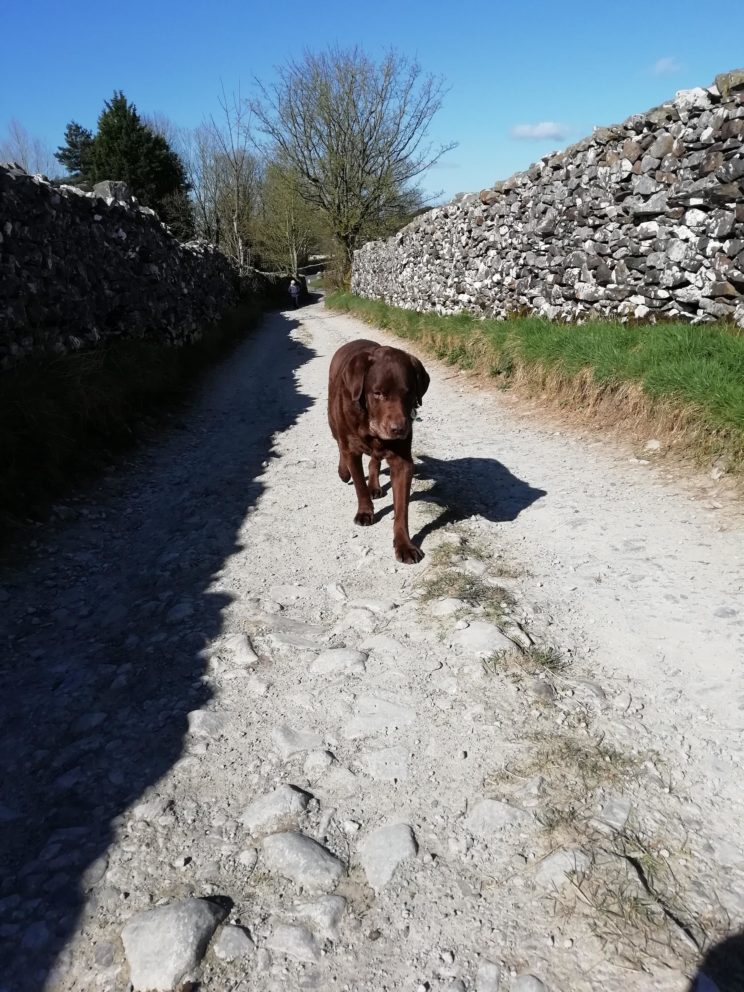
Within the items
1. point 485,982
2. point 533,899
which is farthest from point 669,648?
point 485,982

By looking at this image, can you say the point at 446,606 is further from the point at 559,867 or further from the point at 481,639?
the point at 559,867

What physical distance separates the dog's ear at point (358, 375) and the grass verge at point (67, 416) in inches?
104

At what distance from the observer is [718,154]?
6.51 m

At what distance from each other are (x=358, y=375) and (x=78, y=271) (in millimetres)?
5539

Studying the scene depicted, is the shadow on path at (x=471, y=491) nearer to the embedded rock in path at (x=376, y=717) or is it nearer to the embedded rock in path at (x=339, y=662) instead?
the embedded rock in path at (x=339, y=662)

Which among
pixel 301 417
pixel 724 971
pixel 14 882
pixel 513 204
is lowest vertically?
pixel 301 417

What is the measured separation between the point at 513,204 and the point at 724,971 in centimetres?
1131

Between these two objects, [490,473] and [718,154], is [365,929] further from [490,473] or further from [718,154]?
[718,154]

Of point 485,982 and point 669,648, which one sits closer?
point 485,982

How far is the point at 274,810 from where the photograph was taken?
2221 mm

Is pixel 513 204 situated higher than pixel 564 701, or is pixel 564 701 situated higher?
pixel 513 204

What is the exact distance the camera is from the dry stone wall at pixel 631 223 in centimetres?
650

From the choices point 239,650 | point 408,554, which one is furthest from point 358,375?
point 239,650

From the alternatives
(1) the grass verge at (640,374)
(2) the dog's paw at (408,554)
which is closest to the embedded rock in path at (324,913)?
(2) the dog's paw at (408,554)
